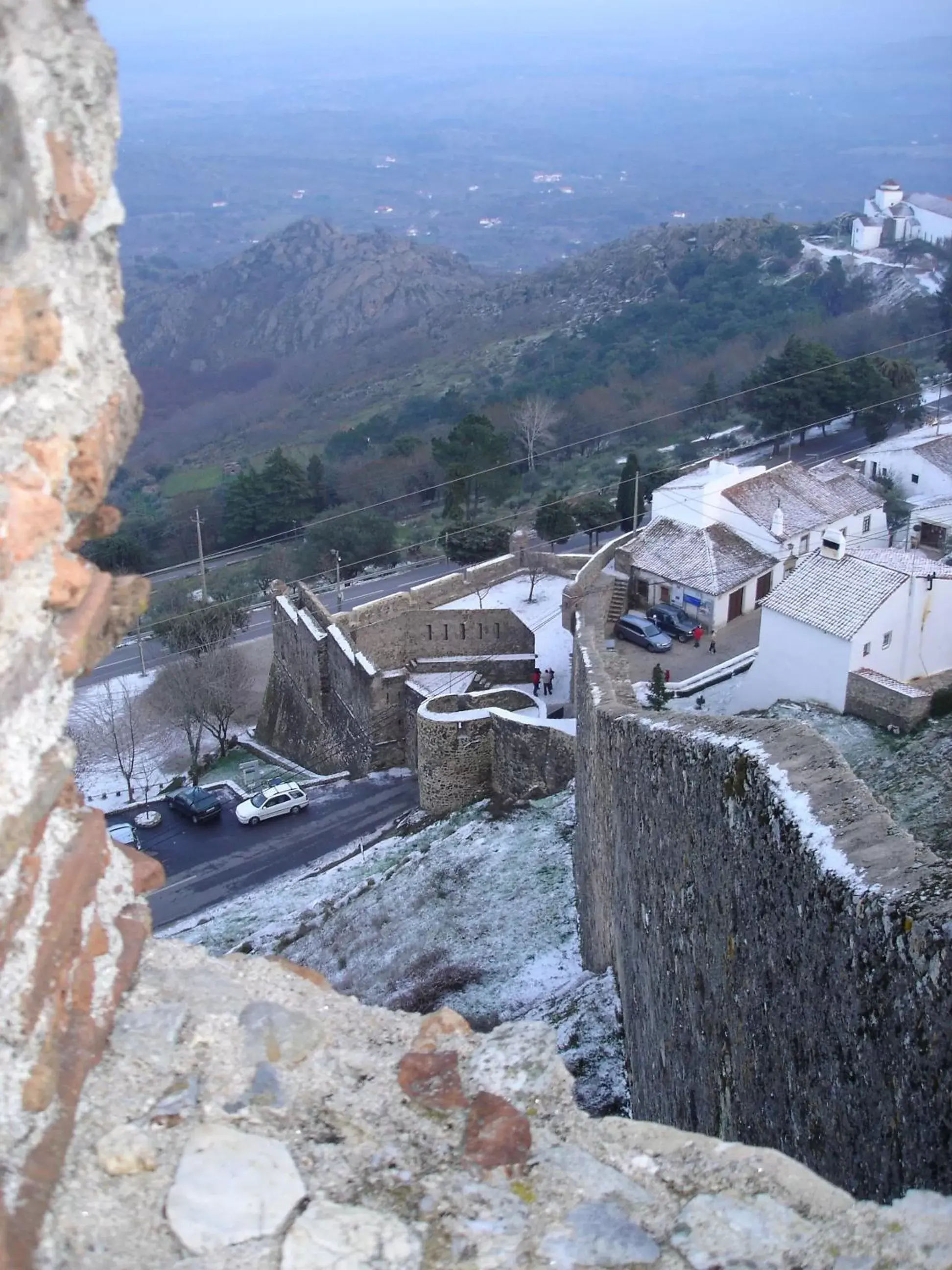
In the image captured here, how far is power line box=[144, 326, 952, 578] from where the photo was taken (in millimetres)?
36500

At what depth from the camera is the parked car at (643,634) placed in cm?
2008

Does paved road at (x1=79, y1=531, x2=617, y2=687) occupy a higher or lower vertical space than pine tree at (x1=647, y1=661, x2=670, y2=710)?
lower

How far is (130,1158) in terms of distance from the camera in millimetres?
2803

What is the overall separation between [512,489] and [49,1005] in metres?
35.1

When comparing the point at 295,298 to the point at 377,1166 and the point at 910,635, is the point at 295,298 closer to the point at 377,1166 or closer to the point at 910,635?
the point at 910,635

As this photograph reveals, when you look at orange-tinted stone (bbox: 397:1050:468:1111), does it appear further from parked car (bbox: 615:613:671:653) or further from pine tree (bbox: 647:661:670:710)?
parked car (bbox: 615:613:671:653)

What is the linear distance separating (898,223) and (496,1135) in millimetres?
75417

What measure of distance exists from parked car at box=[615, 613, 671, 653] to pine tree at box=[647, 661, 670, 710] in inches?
183

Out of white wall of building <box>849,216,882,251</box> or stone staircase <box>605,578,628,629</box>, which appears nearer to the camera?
stone staircase <box>605,578,628,629</box>

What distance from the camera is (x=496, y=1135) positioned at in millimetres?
3145

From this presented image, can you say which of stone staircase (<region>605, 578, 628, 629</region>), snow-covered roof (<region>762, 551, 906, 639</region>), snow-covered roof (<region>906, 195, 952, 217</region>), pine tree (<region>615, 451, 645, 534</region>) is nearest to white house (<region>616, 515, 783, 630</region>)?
stone staircase (<region>605, 578, 628, 629</region>)

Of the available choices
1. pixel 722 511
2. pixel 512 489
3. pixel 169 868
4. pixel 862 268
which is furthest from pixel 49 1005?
pixel 862 268

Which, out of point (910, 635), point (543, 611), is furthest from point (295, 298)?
point (910, 635)

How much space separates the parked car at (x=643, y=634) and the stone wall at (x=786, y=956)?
1162 cm
